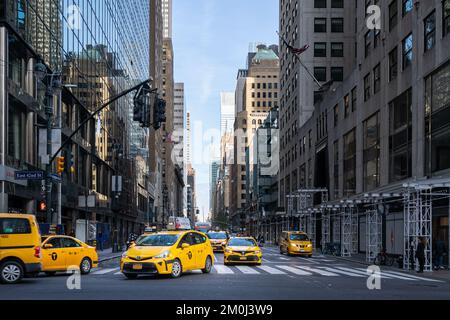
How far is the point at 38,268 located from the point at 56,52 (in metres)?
23.2

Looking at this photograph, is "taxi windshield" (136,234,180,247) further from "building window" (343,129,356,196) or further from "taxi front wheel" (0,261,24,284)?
"building window" (343,129,356,196)

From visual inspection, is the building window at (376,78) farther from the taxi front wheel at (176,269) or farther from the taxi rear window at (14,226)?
the taxi rear window at (14,226)

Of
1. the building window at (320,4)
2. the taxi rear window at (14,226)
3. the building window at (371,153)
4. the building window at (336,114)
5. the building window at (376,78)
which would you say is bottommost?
the taxi rear window at (14,226)

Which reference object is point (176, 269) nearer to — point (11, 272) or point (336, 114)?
point (11, 272)

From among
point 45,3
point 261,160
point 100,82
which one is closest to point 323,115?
point 100,82

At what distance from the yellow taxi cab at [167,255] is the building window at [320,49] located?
Result: 5997 cm

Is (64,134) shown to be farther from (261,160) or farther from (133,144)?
(261,160)

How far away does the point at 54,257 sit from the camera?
2270 centimetres

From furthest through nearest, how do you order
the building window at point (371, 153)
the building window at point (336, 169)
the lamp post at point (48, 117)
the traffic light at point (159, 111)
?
the building window at point (336, 169) < the building window at point (371, 153) < the lamp post at point (48, 117) < the traffic light at point (159, 111)

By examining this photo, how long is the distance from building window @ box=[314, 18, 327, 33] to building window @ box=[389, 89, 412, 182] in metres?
39.7

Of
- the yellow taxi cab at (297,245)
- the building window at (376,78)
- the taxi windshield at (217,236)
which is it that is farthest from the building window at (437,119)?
the taxi windshield at (217,236)

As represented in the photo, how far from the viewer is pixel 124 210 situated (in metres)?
73.7

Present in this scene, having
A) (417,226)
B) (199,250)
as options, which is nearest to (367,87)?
(417,226)

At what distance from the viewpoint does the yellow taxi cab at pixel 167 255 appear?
66.1 ft
